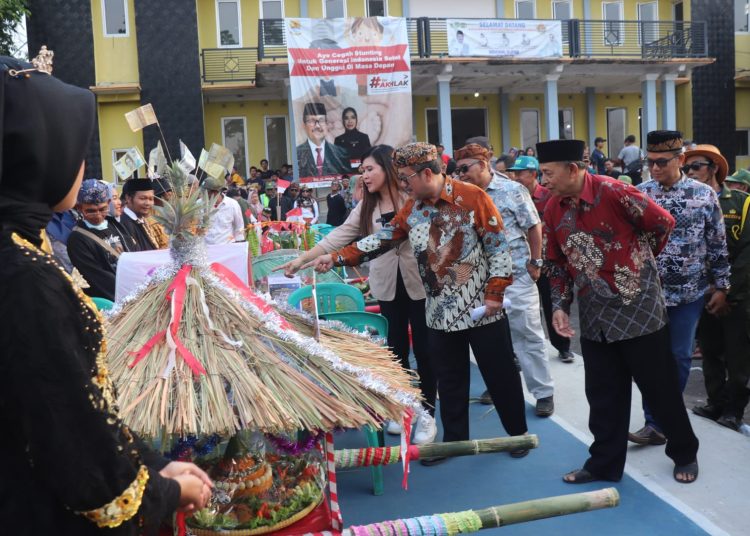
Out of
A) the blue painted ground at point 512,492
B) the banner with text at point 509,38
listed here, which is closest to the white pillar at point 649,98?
the banner with text at point 509,38

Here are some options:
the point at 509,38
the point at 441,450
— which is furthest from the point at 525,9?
the point at 441,450

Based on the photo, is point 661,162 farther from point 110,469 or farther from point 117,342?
point 110,469

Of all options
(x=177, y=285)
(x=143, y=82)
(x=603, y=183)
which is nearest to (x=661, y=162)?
(x=603, y=183)

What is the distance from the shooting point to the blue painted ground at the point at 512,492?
3420mm

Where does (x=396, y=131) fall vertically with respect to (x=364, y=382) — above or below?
above

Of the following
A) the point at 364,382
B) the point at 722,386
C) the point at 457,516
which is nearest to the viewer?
the point at 457,516

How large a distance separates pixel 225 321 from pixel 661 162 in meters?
2.71

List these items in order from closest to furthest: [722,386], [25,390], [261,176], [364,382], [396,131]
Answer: [25,390]
[364,382]
[722,386]
[396,131]
[261,176]

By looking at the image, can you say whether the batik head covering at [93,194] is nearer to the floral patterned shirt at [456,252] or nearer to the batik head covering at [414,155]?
the floral patterned shirt at [456,252]

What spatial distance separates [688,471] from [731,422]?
0.99 m

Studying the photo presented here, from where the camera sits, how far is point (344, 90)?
1780 centimetres

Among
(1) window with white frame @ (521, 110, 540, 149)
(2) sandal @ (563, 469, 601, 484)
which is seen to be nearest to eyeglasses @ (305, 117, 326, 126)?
(1) window with white frame @ (521, 110, 540, 149)

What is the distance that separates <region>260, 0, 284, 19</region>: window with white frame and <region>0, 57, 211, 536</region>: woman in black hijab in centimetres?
2238

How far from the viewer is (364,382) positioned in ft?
8.62
